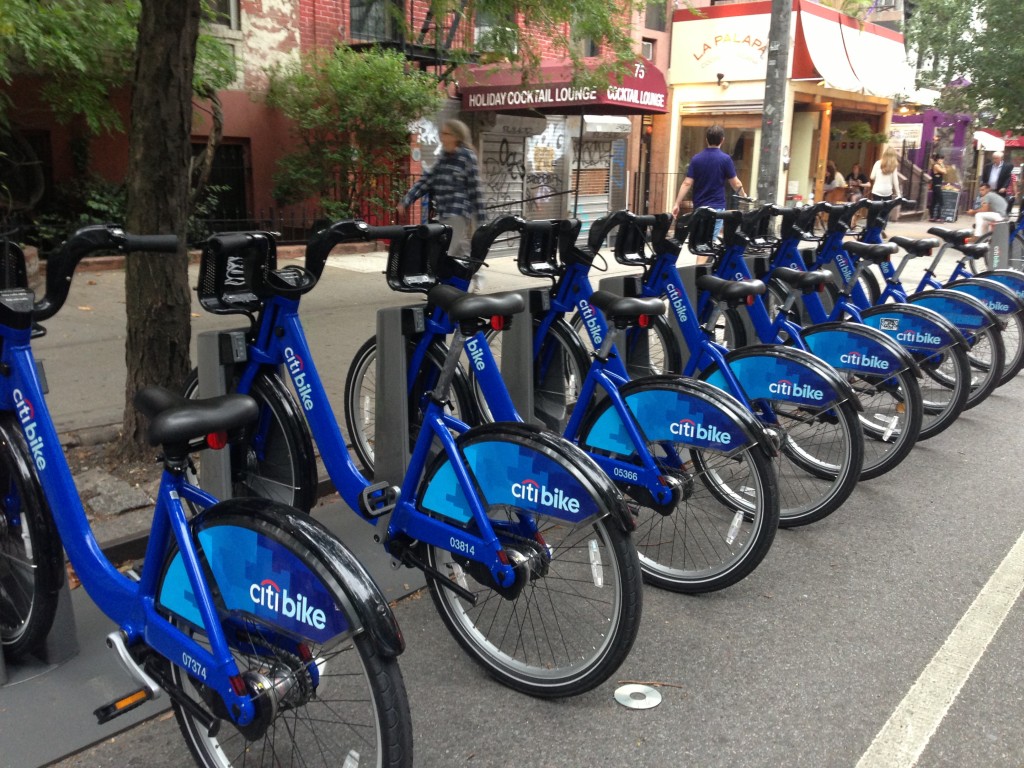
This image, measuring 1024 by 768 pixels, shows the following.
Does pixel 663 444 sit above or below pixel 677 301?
below

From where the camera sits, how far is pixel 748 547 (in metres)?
3.65

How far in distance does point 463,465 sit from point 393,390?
0.98 meters

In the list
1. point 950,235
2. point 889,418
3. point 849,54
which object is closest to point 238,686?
point 889,418

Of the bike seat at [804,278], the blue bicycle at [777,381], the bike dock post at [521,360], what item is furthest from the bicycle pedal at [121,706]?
the bike seat at [804,278]

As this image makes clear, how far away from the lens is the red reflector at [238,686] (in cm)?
206

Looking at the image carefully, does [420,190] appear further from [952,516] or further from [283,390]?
[952,516]

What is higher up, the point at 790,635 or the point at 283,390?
the point at 283,390

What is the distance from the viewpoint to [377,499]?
3584mm

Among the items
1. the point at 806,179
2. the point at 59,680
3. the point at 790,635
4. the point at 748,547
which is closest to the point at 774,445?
the point at 748,547

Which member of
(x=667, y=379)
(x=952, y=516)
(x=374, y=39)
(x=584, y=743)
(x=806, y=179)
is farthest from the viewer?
(x=806, y=179)

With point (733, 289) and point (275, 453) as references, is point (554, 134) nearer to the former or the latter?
point (733, 289)

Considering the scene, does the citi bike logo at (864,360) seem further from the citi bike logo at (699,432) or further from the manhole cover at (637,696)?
the manhole cover at (637,696)

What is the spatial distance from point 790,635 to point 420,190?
5.64 meters

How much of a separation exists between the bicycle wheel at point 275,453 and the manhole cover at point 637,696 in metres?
1.50
